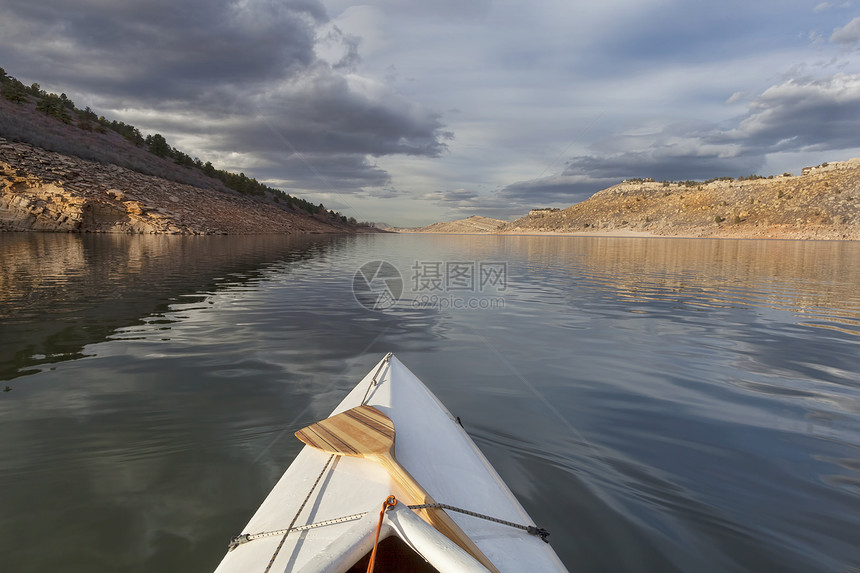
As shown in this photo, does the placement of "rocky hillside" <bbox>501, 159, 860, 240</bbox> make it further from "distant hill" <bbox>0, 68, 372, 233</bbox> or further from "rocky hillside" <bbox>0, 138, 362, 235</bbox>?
"rocky hillside" <bbox>0, 138, 362, 235</bbox>

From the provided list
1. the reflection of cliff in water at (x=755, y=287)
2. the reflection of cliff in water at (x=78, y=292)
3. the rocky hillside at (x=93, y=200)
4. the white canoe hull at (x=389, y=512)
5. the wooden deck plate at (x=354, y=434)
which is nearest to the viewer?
the white canoe hull at (x=389, y=512)

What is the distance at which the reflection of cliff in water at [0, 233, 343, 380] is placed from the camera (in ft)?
24.5

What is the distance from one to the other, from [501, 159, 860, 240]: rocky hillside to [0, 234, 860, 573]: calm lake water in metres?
85.7

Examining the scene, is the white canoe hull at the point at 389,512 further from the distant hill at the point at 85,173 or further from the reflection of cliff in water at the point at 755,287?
the distant hill at the point at 85,173

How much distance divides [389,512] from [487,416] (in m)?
3.09

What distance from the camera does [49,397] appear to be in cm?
536

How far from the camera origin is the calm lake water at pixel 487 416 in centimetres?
319

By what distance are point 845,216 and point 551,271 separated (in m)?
80.4

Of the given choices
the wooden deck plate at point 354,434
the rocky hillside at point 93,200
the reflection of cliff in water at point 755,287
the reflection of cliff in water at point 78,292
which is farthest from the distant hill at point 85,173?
the wooden deck plate at point 354,434

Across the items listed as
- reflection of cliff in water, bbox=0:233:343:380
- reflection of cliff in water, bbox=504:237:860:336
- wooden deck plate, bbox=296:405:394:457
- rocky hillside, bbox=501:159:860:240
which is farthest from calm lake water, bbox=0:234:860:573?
rocky hillside, bbox=501:159:860:240

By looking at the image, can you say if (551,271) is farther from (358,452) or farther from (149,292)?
(358,452)

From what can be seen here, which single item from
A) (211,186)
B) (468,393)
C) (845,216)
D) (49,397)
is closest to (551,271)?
(468,393)

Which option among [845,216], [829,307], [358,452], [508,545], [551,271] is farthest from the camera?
[845,216]

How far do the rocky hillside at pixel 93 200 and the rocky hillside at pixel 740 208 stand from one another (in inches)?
3788
